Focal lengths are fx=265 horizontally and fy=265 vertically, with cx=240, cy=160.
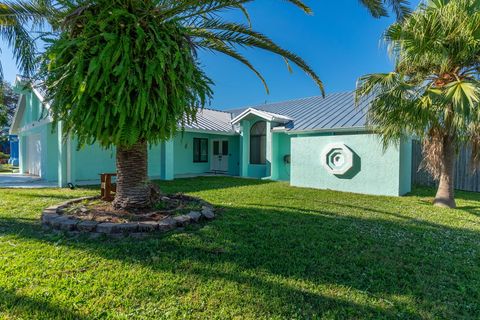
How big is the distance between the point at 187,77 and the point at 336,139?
8.14 meters

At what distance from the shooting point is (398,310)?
9.52 ft

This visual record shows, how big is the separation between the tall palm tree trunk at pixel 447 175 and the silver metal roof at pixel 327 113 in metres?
2.76

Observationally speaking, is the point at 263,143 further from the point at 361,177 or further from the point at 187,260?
the point at 187,260

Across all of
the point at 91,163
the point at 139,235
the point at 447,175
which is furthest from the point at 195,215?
the point at 91,163

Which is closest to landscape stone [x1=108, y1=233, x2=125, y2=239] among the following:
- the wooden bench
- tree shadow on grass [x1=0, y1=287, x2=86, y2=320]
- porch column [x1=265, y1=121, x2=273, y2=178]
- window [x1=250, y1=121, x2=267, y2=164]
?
tree shadow on grass [x1=0, y1=287, x2=86, y2=320]

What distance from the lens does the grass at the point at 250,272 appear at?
286cm

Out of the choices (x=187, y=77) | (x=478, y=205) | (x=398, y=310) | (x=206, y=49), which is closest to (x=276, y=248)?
(x=398, y=310)

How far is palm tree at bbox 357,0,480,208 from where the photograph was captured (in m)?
6.82

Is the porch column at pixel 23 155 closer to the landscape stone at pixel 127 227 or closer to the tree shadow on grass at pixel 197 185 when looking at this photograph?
the tree shadow on grass at pixel 197 185

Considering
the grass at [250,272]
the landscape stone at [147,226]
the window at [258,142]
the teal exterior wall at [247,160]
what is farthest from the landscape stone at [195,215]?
the window at [258,142]

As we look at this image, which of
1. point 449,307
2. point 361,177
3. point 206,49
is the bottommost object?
point 449,307

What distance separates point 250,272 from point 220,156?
15208 millimetres

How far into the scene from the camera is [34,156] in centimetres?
1602

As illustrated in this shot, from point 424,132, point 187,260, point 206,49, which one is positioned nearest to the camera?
point 187,260
